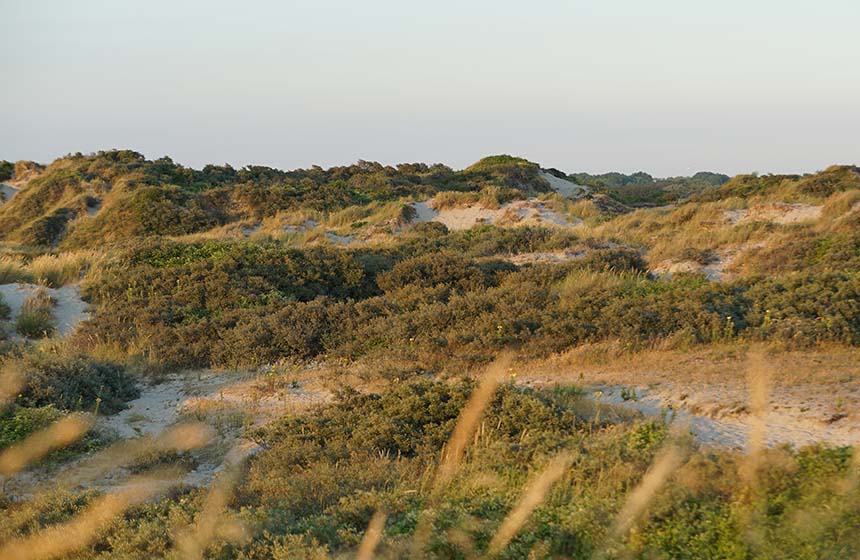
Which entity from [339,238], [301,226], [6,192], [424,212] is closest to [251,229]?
[301,226]

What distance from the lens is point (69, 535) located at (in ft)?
15.1

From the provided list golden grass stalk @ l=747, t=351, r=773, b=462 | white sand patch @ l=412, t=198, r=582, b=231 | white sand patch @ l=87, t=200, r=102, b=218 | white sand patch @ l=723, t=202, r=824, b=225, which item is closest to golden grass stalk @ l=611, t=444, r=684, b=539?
golden grass stalk @ l=747, t=351, r=773, b=462

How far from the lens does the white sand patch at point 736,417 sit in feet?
18.7

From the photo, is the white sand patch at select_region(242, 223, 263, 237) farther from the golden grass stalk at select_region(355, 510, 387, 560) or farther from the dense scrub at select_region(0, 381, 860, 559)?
the golden grass stalk at select_region(355, 510, 387, 560)

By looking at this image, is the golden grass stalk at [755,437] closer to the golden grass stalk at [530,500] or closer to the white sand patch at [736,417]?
the white sand patch at [736,417]

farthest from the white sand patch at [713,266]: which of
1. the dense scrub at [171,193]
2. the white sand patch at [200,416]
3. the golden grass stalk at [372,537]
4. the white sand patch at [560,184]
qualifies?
the white sand patch at [560,184]

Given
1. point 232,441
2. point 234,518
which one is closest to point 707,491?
point 234,518

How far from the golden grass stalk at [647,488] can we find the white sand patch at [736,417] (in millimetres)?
1013

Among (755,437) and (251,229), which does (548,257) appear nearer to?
(755,437)

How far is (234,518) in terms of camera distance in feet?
14.4

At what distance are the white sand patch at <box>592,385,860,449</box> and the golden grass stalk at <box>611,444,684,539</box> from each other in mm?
1013

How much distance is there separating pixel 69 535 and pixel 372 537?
205 centimetres

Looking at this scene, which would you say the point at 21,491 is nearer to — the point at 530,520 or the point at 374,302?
the point at 530,520

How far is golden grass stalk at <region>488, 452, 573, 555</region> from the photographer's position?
3.96 meters
